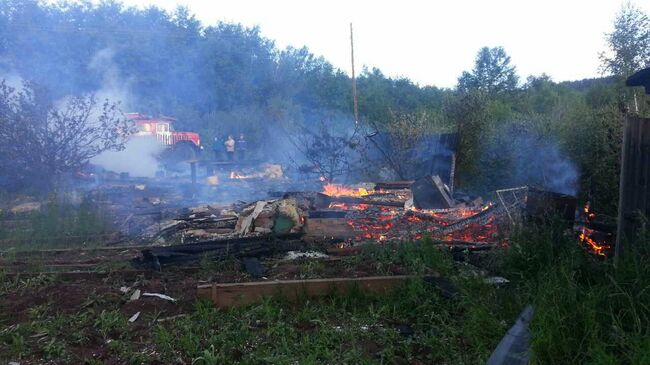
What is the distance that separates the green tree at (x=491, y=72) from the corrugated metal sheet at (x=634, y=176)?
3430cm

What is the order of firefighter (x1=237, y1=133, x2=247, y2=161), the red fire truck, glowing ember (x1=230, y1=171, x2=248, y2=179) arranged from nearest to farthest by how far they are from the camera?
glowing ember (x1=230, y1=171, x2=248, y2=179)
the red fire truck
firefighter (x1=237, y1=133, x2=247, y2=161)

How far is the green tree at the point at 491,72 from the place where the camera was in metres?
38.1

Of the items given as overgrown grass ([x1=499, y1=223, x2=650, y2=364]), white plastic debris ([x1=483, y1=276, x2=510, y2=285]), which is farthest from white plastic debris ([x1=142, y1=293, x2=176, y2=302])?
overgrown grass ([x1=499, y1=223, x2=650, y2=364])

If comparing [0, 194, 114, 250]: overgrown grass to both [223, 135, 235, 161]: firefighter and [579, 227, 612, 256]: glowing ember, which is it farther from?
[223, 135, 235, 161]: firefighter

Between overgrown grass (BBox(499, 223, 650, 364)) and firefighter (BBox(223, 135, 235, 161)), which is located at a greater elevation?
firefighter (BBox(223, 135, 235, 161))

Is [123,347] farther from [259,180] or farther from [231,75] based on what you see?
[231,75]

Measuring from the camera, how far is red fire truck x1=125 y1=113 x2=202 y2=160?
22231 millimetres

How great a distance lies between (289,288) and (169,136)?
1971cm

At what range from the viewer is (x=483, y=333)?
3957 millimetres

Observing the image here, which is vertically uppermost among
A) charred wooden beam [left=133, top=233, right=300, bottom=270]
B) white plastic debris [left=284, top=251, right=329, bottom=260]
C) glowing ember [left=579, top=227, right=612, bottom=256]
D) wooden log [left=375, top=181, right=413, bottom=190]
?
wooden log [left=375, top=181, right=413, bottom=190]

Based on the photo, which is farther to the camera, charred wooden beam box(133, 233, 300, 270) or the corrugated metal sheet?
charred wooden beam box(133, 233, 300, 270)

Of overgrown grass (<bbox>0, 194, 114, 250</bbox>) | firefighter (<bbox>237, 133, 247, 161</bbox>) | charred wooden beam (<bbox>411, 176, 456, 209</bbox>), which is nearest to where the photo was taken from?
overgrown grass (<bbox>0, 194, 114, 250</bbox>)

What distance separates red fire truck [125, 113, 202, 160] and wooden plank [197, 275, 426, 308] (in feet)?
61.1

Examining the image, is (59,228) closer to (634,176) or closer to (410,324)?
(410,324)
